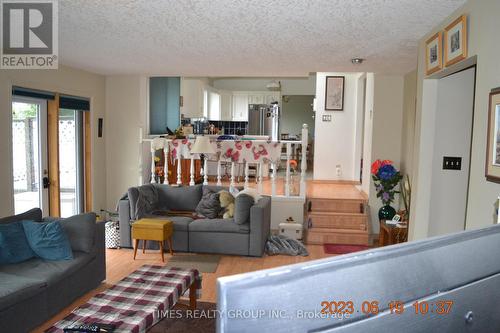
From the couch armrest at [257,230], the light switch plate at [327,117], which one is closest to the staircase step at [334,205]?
the couch armrest at [257,230]

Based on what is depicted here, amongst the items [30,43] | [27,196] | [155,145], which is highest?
[30,43]

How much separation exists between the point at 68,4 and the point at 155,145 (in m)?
3.50

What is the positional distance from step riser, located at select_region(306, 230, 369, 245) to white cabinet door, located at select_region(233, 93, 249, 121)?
21.7ft

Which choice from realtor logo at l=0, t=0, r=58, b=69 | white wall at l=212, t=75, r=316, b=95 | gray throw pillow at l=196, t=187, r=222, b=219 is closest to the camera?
realtor logo at l=0, t=0, r=58, b=69

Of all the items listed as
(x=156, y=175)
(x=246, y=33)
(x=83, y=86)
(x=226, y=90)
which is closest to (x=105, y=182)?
(x=156, y=175)

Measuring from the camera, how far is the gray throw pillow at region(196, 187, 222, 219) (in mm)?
5113

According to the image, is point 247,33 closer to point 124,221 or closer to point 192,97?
point 124,221

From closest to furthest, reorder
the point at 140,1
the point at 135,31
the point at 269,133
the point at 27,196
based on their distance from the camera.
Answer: the point at 140,1, the point at 135,31, the point at 27,196, the point at 269,133

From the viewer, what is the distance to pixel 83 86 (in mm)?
5723

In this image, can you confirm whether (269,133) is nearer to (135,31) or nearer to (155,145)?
(155,145)

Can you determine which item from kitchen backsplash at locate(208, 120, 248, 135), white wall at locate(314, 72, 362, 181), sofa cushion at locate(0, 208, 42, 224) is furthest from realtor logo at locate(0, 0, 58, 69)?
kitchen backsplash at locate(208, 120, 248, 135)

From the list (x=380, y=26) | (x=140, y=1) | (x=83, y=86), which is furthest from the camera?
(x=83, y=86)

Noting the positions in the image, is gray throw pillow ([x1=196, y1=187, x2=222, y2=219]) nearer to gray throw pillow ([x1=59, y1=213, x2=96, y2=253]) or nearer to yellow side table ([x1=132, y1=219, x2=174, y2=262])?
yellow side table ([x1=132, y1=219, x2=174, y2=262])

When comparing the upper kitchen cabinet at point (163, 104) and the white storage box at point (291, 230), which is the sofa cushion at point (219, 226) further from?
the upper kitchen cabinet at point (163, 104)
